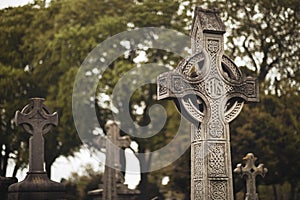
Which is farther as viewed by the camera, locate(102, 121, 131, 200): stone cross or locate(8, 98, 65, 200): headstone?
locate(102, 121, 131, 200): stone cross

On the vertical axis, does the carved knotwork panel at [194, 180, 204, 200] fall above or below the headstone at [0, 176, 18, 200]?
below

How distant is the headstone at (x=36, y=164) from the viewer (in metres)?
13.2

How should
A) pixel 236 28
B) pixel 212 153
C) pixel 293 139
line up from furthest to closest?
1. pixel 236 28
2. pixel 293 139
3. pixel 212 153

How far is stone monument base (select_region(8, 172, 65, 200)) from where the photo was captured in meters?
13.2

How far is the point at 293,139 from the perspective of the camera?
2455 cm

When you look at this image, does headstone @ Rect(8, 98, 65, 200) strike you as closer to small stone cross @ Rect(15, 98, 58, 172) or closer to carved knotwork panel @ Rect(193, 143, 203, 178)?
small stone cross @ Rect(15, 98, 58, 172)

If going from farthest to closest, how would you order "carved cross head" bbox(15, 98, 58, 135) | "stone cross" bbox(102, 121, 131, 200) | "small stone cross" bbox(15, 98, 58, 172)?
1. "stone cross" bbox(102, 121, 131, 200)
2. "carved cross head" bbox(15, 98, 58, 135)
3. "small stone cross" bbox(15, 98, 58, 172)

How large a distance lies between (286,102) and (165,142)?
17.3ft

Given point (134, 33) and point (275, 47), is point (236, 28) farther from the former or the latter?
point (134, 33)

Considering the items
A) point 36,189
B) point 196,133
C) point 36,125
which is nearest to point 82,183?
point 36,125

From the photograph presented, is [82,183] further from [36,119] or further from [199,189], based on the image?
[199,189]

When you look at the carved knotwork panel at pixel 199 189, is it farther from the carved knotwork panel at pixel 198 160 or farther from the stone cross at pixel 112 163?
the stone cross at pixel 112 163

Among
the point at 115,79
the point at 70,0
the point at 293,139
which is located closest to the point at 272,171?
the point at 293,139

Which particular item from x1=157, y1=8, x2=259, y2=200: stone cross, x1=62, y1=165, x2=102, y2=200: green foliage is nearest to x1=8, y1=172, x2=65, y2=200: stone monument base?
x1=157, y1=8, x2=259, y2=200: stone cross
